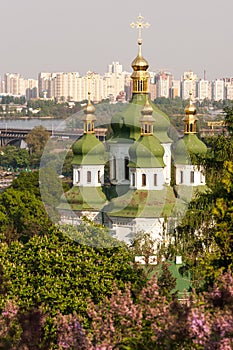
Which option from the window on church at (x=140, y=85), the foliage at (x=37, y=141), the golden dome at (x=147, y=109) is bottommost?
the foliage at (x=37, y=141)

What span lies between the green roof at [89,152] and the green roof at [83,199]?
54 centimetres

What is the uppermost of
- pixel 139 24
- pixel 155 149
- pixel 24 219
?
pixel 139 24

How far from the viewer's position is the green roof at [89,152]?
75.0 ft

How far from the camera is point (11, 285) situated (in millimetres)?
13953

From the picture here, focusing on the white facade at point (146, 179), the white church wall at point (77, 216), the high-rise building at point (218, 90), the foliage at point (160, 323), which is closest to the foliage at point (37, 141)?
the white church wall at point (77, 216)

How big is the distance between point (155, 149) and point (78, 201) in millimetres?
2038

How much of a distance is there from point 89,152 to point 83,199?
3.37 feet

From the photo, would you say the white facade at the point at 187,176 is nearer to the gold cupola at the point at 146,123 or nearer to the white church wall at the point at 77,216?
the gold cupola at the point at 146,123

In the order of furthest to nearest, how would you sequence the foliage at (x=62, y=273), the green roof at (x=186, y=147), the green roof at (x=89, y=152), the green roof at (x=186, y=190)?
the green roof at (x=186, y=147) → the green roof at (x=89, y=152) → the green roof at (x=186, y=190) → the foliage at (x=62, y=273)

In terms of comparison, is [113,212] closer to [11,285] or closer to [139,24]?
[139,24]

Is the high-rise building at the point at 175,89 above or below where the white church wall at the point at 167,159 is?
below

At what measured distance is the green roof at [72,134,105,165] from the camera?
22859 millimetres

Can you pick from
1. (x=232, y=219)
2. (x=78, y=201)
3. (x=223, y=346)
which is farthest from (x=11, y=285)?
(x=78, y=201)

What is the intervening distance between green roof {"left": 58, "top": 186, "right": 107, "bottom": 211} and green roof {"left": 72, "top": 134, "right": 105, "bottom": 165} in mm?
545
